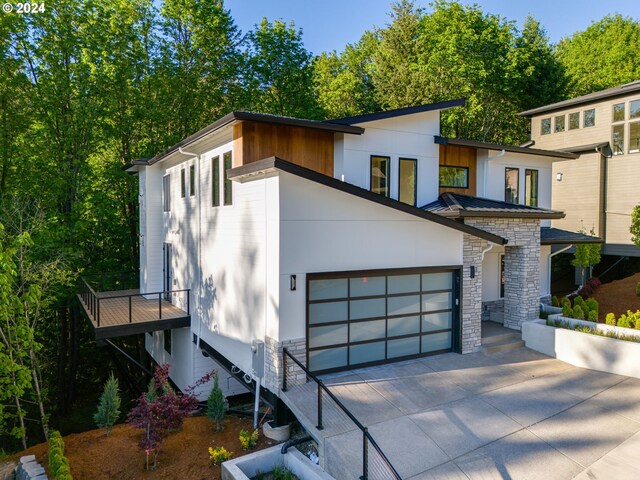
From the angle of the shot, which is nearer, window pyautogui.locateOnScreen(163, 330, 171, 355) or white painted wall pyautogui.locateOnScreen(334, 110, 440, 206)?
white painted wall pyautogui.locateOnScreen(334, 110, 440, 206)

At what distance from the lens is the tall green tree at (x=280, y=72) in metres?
23.8

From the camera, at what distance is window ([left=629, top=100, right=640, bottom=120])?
61.2 feet

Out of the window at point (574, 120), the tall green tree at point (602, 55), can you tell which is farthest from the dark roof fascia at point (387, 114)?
Answer: the tall green tree at point (602, 55)

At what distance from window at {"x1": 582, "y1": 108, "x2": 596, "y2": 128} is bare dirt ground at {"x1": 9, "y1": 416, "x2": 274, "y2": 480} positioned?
Answer: 20879mm

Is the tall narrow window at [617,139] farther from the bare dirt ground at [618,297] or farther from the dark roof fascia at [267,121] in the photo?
the dark roof fascia at [267,121]

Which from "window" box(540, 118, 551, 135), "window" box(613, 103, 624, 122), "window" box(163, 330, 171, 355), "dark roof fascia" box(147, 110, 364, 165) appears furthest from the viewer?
"window" box(540, 118, 551, 135)

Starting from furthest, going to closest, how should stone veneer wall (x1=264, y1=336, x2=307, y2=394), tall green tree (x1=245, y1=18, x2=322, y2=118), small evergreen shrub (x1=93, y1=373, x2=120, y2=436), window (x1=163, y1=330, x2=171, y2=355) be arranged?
tall green tree (x1=245, y1=18, x2=322, y2=118) → window (x1=163, y1=330, x2=171, y2=355) → small evergreen shrub (x1=93, y1=373, x2=120, y2=436) → stone veneer wall (x1=264, y1=336, x2=307, y2=394)

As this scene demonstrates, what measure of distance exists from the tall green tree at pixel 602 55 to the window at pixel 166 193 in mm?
29093

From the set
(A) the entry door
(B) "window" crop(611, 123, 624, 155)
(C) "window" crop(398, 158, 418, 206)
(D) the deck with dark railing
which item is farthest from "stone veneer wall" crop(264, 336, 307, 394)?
(B) "window" crop(611, 123, 624, 155)

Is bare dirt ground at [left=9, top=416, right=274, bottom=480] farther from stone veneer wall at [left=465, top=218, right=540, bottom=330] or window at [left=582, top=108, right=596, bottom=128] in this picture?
window at [left=582, top=108, right=596, bottom=128]

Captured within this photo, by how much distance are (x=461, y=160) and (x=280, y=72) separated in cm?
1431

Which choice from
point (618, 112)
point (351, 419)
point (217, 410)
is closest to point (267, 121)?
point (217, 410)

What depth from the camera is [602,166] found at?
19812mm

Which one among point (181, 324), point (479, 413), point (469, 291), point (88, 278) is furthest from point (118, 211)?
point (479, 413)
